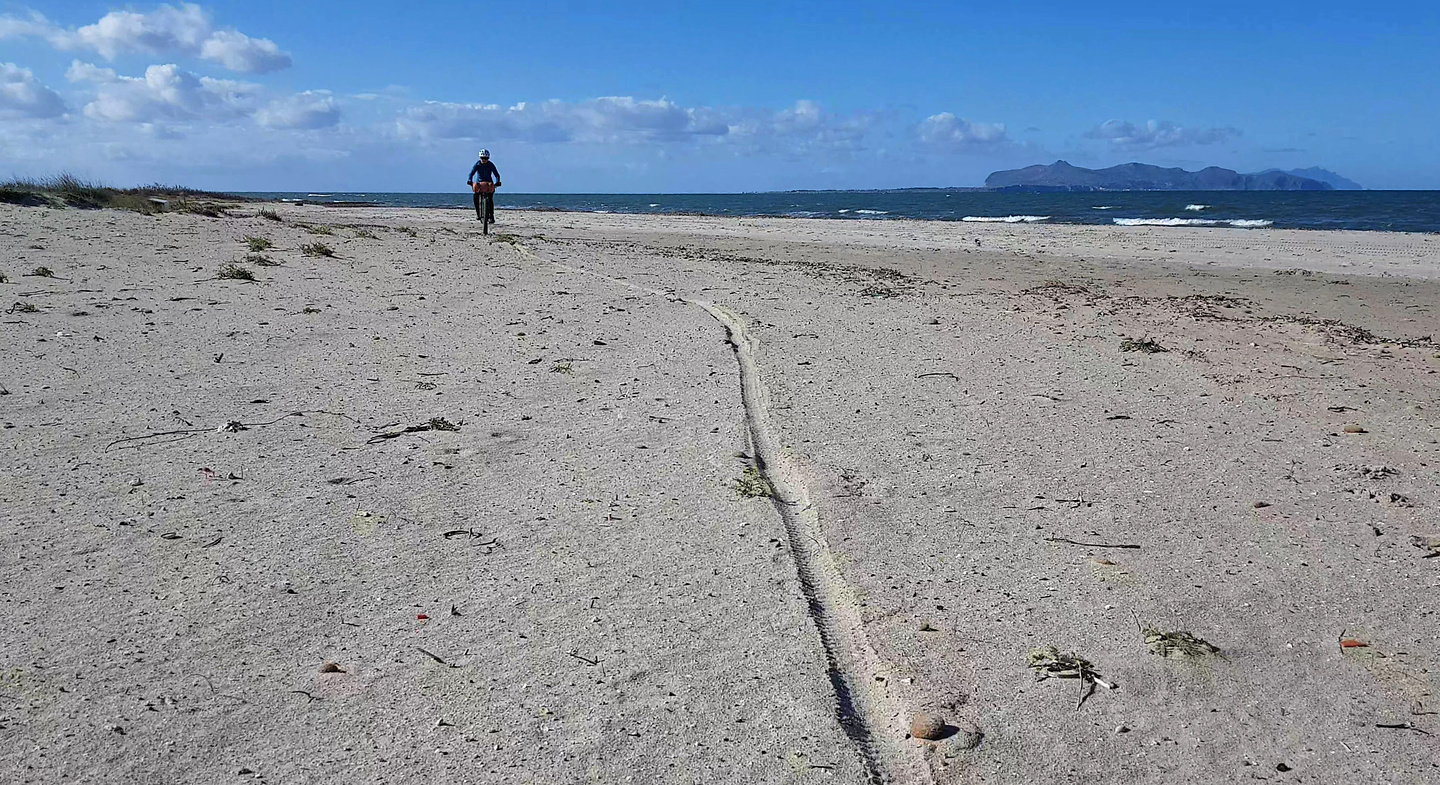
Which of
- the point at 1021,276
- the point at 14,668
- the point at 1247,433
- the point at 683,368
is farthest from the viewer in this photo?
the point at 1021,276

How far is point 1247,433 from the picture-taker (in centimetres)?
455

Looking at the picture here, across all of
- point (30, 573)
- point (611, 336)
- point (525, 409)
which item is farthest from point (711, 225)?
point (30, 573)

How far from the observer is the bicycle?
17.5 m

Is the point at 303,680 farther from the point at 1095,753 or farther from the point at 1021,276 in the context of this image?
the point at 1021,276

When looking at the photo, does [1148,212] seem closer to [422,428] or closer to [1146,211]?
[1146,211]

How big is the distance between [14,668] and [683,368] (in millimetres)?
3902

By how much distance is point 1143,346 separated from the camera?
6918 mm

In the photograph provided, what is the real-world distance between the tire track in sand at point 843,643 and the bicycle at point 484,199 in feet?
47.2

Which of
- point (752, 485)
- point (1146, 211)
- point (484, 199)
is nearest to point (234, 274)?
point (752, 485)

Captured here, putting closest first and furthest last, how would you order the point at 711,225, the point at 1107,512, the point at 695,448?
1. the point at 1107,512
2. the point at 695,448
3. the point at 711,225

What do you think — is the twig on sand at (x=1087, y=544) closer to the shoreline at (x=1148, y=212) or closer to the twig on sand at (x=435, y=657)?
the twig on sand at (x=435, y=657)

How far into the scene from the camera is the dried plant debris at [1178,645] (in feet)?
8.09

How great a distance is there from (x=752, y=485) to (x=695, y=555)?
666 millimetres

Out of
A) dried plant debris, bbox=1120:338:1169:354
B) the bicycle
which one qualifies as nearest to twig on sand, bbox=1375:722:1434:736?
dried plant debris, bbox=1120:338:1169:354
